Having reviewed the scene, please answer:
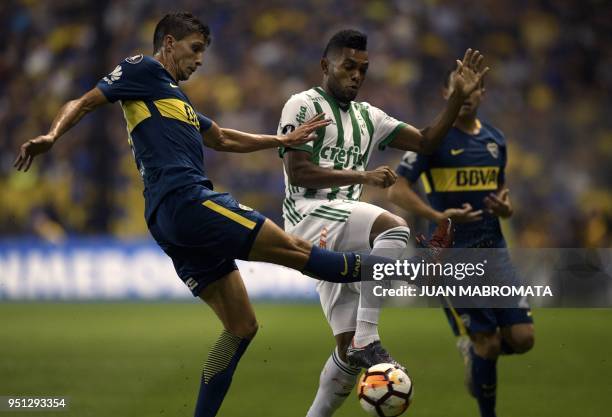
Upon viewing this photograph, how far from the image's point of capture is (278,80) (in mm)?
15891

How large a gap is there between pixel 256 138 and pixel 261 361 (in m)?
3.68

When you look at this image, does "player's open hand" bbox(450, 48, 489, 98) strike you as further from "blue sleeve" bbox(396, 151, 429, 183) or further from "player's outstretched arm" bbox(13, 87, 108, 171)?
"player's outstretched arm" bbox(13, 87, 108, 171)

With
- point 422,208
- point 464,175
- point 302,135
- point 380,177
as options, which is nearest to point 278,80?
point 464,175

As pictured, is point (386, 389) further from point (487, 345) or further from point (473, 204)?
point (473, 204)

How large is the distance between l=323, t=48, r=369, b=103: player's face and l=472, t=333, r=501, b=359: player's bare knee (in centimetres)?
193

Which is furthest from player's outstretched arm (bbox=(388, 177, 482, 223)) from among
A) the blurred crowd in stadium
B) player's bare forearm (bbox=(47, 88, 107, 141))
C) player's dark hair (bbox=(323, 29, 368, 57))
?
the blurred crowd in stadium

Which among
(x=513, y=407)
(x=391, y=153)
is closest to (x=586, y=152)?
(x=391, y=153)

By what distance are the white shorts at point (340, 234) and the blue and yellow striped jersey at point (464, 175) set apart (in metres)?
1.31

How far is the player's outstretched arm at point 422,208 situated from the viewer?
20.3ft

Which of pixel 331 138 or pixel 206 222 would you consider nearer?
pixel 206 222

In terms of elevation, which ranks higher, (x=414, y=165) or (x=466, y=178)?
(x=414, y=165)

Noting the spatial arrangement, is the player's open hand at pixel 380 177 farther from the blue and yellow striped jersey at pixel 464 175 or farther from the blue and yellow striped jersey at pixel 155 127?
the blue and yellow striped jersey at pixel 464 175

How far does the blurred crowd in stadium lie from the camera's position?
1517cm

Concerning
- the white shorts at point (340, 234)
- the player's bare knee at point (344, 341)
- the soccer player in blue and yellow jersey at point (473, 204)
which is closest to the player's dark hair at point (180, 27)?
the white shorts at point (340, 234)
